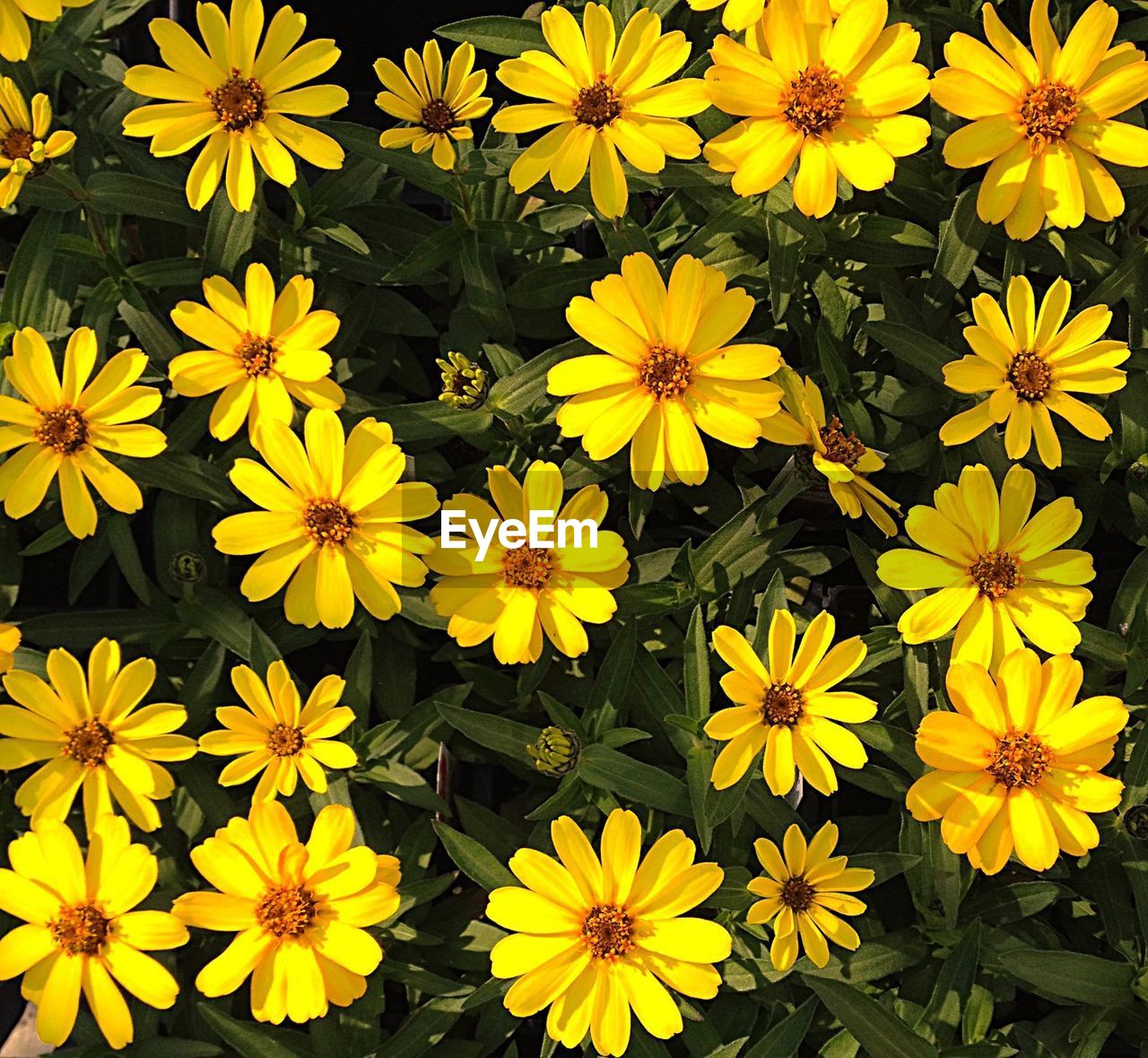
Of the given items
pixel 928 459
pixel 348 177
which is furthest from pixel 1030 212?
pixel 348 177

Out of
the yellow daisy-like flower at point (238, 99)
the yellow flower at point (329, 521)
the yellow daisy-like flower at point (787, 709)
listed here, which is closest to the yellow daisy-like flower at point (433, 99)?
the yellow daisy-like flower at point (238, 99)

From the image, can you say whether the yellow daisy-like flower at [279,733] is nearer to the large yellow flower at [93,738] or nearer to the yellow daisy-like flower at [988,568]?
the large yellow flower at [93,738]

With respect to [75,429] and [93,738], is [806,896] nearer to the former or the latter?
[93,738]

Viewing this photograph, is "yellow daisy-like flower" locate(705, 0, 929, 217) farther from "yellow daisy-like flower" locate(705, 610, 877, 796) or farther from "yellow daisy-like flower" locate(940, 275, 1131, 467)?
"yellow daisy-like flower" locate(705, 610, 877, 796)

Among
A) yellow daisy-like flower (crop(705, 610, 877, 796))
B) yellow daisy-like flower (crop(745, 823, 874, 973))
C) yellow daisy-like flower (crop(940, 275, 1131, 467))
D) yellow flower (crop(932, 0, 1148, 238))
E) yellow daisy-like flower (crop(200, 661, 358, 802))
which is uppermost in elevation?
yellow flower (crop(932, 0, 1148, 238))

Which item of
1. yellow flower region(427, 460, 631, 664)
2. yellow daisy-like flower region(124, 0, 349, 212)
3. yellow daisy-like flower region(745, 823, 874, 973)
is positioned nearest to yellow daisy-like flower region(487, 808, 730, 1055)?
yellow daisy-like flower region(745, 823, 874, 973)

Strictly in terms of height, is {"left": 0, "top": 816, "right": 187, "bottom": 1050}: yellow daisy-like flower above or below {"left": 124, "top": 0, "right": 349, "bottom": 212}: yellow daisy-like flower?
below

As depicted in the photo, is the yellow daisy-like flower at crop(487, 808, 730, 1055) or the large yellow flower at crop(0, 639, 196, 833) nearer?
the yellow daisy-like flower at crop(487, 808, 730, 1055)

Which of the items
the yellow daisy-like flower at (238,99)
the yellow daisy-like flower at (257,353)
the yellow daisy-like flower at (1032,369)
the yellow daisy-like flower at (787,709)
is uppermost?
the yellow daisy-like flower at (238,99)
